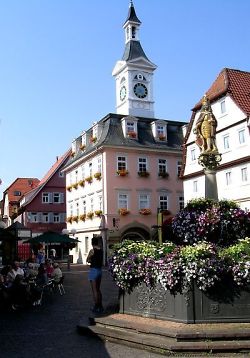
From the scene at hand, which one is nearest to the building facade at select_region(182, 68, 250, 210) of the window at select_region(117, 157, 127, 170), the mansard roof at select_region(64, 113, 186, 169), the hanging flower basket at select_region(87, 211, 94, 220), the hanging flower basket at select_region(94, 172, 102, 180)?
the window at select_region(117, 157, 127, 170)

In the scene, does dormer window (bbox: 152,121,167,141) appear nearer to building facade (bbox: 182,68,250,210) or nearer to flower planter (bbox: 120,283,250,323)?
building facade (bbox: 182,68,250,210)

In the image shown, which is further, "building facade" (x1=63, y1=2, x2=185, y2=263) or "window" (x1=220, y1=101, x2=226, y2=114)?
"building facade" (x1=63, y1=2, x2=185, y2=263)

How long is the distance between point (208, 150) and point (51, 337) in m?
6.19

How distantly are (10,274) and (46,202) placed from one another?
44.2 meters

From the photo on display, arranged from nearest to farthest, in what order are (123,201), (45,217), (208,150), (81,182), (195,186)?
(208,150), (195,186), (123,201), (81,182), (45,217)

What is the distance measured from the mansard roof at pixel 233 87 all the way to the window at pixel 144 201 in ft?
32.9

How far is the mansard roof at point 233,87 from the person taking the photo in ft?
110

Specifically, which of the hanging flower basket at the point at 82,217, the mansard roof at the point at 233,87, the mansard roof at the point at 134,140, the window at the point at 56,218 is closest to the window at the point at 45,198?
the window at the point at 56,218

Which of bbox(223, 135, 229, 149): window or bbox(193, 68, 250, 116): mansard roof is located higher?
bbox(193, 68, 250, 116): mansard roof

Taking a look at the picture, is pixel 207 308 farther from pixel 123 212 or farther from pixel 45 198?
pixel 45 198

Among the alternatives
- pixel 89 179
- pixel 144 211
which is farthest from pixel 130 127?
pixel 144 211

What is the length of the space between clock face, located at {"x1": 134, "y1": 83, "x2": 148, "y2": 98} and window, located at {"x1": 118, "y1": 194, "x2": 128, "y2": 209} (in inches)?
603

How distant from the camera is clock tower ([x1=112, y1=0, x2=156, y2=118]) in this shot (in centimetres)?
5400

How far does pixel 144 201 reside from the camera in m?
→ 44.4
